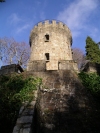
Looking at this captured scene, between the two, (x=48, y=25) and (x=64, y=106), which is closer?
(x=64, y=106)

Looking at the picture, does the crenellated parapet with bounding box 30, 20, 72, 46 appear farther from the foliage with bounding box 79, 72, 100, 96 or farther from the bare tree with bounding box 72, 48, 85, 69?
the bare tree with bounding box 72, 48, 85, 69

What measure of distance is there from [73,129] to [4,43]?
19.1 meters

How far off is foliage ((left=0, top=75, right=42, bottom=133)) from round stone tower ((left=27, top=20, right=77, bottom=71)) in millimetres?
4777

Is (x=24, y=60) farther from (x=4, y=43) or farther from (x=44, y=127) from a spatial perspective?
(x=44, y=127)

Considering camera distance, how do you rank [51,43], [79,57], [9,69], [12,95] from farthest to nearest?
[79,57] → [51,43] → [9,69] → [12,95]

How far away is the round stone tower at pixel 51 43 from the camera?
13133mm

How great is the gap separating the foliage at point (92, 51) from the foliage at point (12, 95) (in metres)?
12.1

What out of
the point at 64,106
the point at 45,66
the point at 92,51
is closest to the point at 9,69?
the point at 45,66

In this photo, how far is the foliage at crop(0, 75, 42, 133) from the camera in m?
5.65

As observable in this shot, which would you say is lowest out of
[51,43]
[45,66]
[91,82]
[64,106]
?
[64,106]

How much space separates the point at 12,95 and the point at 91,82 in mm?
3660

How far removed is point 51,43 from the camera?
13633 mm

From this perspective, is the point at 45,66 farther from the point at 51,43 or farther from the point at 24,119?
the point at 51,43

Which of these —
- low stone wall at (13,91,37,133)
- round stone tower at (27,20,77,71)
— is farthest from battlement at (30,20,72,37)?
low stone wall at (13,91,37,133)
